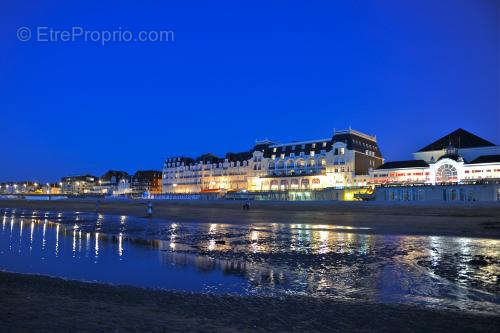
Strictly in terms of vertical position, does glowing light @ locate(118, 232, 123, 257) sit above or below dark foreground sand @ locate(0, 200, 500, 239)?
below

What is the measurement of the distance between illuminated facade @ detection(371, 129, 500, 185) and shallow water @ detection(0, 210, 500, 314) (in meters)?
59.7

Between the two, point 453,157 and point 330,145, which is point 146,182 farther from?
point 453,157

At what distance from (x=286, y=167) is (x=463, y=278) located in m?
109

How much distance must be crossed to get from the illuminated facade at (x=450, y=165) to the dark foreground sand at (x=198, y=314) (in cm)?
7240

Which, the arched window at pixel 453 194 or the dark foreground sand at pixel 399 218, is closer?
the dark foreground sand at pixel 399 218

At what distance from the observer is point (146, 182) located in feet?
624

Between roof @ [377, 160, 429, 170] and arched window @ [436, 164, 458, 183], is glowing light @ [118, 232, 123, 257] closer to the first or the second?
arched window @ [436, 164, 458, 183]

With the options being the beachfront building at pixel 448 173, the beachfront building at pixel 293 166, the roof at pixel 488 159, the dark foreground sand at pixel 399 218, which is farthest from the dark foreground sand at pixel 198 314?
the beachfront building at pixel 293 166

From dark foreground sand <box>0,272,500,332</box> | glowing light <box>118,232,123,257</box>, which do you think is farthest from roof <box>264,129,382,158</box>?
dark foreground sand <box>0,272,500,332</box>

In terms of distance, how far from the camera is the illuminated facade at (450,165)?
73625 millimetres

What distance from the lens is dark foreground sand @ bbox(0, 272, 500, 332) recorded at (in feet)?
22.8

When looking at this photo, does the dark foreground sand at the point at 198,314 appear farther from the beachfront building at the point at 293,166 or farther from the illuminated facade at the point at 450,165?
the beachfront building at the point at 293,166

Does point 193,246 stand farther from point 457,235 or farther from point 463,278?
point 457,235

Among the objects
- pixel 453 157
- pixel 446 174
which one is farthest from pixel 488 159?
pixel 446 174
